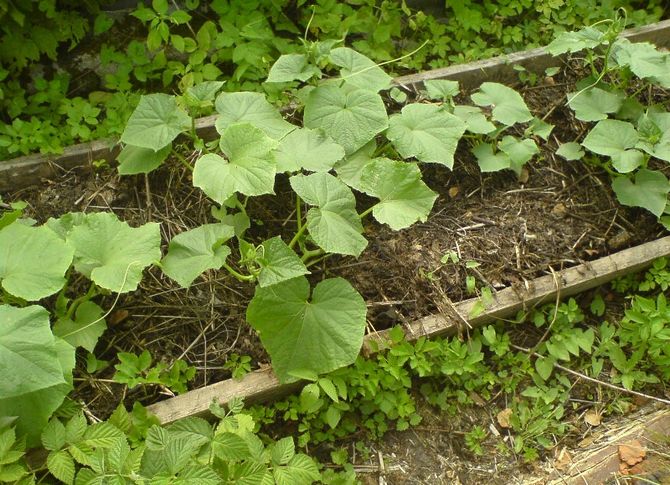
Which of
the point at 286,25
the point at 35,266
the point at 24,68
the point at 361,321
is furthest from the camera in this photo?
the point at 286,25

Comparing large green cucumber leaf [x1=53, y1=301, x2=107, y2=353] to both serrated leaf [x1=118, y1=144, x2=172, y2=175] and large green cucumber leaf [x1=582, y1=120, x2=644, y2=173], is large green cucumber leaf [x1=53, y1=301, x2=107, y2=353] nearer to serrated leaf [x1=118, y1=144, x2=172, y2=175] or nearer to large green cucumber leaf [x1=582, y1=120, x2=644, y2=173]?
serrated leaf [x1=118, y1=144, x2=172, y2=175]

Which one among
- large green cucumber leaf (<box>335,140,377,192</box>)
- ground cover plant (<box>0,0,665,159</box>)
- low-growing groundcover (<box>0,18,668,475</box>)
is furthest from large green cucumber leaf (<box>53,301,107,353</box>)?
large green cucumber leaf (<box>335,140,377,192</box>)

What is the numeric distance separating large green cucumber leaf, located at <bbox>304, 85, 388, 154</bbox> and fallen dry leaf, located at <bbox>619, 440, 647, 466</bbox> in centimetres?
148

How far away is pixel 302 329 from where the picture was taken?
212 cm

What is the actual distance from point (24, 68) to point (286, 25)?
3.90ft

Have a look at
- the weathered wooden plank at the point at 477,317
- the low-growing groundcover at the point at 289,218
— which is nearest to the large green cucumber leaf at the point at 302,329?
the low-growing groundcover at the point at 289,218

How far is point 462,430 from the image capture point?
7.79 feet

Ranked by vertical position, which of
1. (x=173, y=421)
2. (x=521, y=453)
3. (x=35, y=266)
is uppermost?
(x=35, y=266)

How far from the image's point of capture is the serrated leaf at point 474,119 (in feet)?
8.65

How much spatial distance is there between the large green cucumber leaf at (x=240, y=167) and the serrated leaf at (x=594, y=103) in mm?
1451

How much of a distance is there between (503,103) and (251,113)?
110 centimetres

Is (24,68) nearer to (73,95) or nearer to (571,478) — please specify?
(73,95)

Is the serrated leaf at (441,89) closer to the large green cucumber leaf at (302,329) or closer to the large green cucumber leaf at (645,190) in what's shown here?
the large green cucumber leaf at (645,190)

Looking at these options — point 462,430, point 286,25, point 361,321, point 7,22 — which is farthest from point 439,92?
point 7,22
